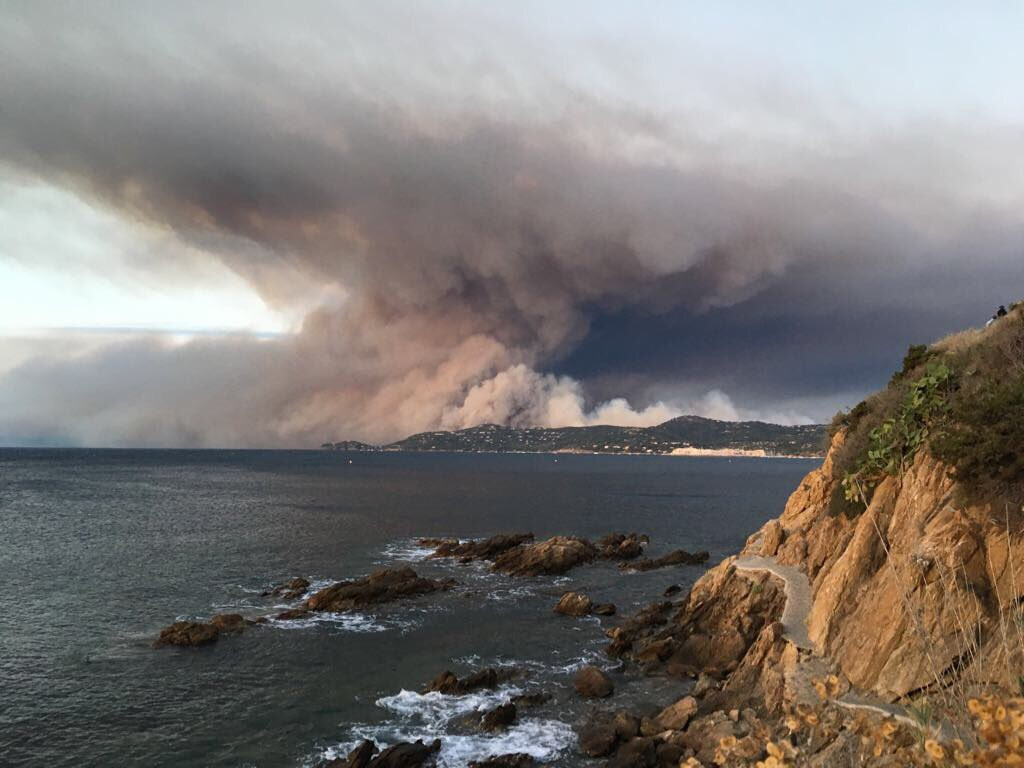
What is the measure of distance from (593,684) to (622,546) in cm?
3791

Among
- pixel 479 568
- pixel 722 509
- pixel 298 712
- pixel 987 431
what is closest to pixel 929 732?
pixel 987 431

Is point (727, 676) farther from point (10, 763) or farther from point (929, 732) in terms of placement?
point (10, 763)

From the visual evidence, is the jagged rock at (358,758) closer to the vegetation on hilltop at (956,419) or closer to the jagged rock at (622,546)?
the vegetation on hilltop at (956,419)

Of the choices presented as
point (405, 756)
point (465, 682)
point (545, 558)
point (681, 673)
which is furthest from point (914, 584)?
point (545, 558)

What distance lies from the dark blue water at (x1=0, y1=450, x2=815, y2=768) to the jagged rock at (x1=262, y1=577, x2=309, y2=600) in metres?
1.53

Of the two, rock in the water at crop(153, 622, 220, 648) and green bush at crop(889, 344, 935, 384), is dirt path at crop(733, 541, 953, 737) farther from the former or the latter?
rock in the water at crop(153, 622, 220, 648)

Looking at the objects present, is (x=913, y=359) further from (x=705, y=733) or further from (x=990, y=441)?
(x=705, y=733)

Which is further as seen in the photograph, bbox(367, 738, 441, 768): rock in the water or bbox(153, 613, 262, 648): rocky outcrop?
bbox(153, 613, 262, 648): rocky outcrop

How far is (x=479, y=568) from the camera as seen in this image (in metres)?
61.9

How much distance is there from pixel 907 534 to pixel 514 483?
150 metres

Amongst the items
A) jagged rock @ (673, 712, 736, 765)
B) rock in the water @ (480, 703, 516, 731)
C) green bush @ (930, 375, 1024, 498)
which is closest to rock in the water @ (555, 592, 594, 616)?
rock in the water @ (480, 703, 516, 731)

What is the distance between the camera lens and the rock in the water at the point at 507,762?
2403 cm

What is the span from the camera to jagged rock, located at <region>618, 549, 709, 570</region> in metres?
60.6

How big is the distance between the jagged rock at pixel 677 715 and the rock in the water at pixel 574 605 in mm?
18296
